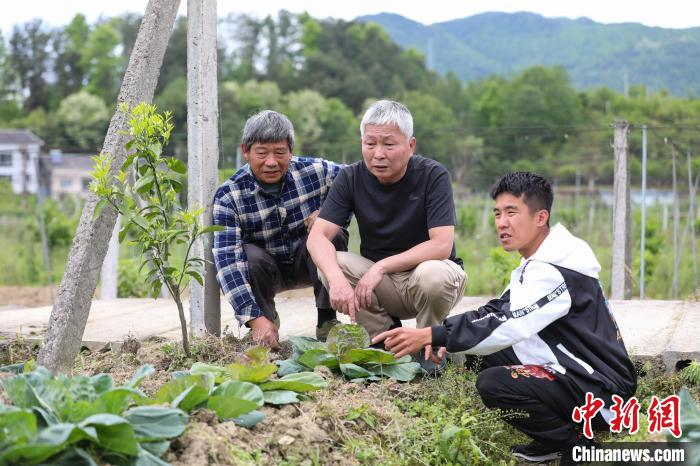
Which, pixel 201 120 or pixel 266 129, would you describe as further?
pixel 201 120

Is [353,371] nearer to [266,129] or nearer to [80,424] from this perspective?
[266,129]

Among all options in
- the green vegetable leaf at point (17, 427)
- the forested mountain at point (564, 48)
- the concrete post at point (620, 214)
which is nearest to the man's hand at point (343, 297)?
the green vegetable leaf at point (17, 427)

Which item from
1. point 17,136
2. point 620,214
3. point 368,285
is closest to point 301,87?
point 17,136

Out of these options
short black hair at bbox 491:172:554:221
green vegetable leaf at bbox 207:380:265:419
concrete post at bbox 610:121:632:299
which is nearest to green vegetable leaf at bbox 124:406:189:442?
green vegetable leaf at bbox 207:380:265:419

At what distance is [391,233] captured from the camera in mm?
4039

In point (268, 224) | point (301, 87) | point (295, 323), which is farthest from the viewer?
point (301, 87)

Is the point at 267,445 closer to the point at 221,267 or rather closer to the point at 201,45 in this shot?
the point at 221,267

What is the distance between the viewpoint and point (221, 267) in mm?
4117

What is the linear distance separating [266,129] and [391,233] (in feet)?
2.51

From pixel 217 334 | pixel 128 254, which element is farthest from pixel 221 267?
pixel 128 254

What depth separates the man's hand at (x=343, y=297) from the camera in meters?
3.74

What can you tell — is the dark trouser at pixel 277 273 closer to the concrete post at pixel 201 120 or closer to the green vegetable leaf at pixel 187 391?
the concrete post at pixel 201 120

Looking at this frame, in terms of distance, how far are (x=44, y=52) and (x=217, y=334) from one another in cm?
6602

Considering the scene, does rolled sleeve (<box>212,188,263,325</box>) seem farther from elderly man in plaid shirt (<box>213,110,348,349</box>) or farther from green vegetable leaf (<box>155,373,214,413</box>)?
green vegetable leaf (<box>155,373,214,413</box>)
